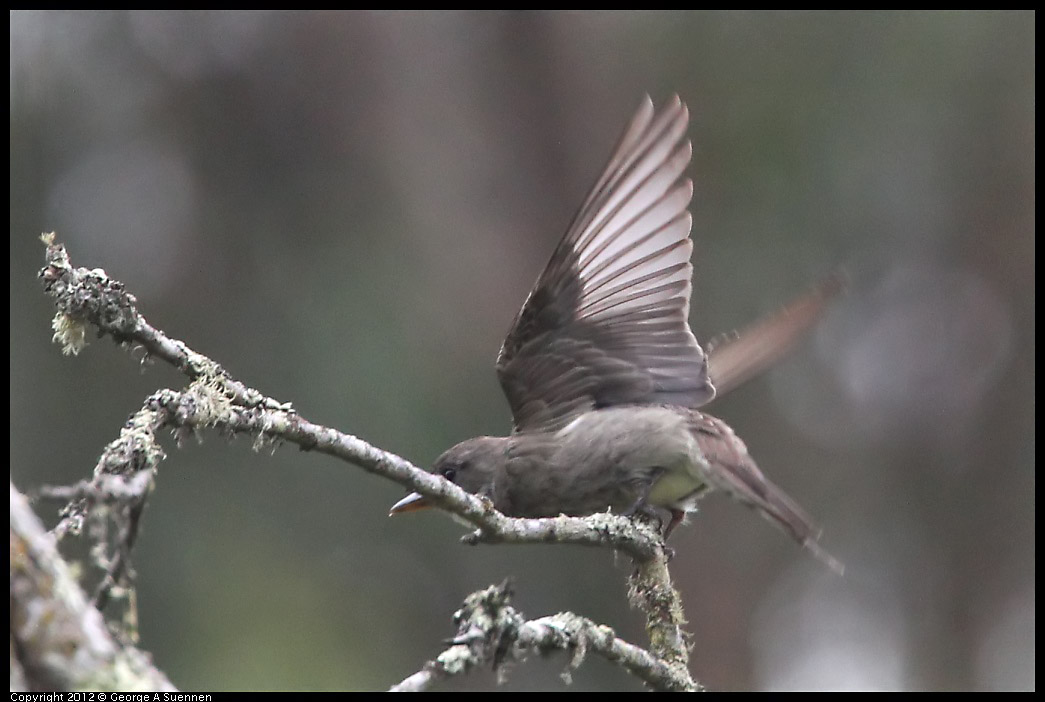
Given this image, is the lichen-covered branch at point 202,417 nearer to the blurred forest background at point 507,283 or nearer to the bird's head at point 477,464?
the bird's head at point 477,464

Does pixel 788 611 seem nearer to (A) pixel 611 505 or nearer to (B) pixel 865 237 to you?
(B) pixel 865 237

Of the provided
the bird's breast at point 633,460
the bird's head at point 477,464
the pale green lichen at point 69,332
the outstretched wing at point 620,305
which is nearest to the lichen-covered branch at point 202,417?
the pale green lichen at point 69,332

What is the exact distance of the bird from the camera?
4.92 metres

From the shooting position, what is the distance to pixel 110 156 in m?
11.4

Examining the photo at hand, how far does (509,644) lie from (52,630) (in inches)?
47.4

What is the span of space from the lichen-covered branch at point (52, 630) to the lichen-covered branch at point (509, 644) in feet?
2.44

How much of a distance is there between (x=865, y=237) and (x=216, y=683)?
6.89 metres

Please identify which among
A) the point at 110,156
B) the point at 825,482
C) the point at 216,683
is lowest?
the point at 216,683

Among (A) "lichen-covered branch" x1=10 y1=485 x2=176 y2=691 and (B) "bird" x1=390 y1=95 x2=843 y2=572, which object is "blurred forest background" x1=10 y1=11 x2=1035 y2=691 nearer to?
(B) "bird" x1=390 y1=95 x2=843 y2=572

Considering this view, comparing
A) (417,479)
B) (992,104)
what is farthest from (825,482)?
(417,479)

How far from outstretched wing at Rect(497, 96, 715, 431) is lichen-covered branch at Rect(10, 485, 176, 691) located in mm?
3262

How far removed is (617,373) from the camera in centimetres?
525

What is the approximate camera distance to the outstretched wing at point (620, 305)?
4.97m

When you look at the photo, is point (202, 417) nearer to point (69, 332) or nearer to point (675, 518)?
point (69, 332)
